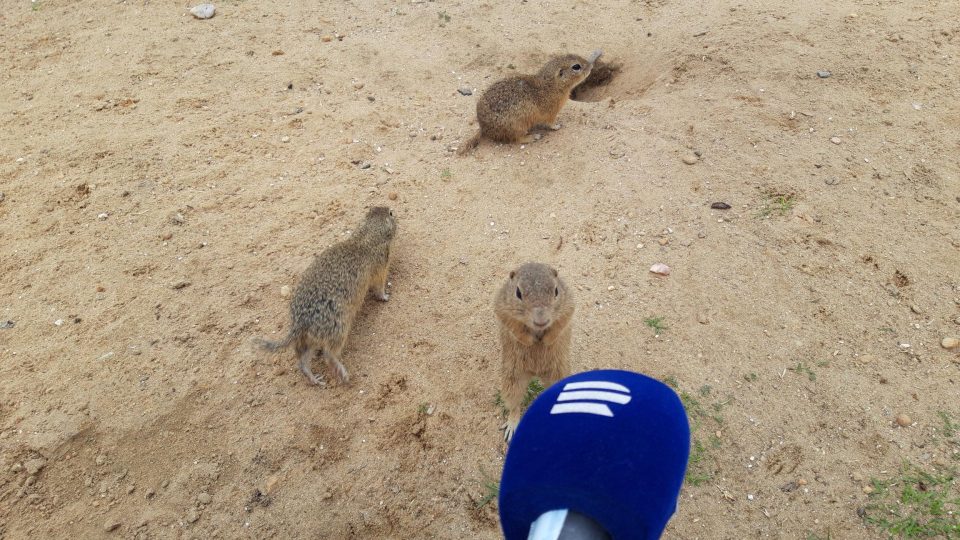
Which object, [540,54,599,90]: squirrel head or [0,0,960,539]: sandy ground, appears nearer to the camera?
[0,0,960,539]: sandy ground

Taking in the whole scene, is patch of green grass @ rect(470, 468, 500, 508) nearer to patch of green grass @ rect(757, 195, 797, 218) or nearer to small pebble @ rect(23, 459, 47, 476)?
small pebble @ rect(23, 459, 47, 476)

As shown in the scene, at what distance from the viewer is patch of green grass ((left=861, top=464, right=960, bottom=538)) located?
2.54 meters

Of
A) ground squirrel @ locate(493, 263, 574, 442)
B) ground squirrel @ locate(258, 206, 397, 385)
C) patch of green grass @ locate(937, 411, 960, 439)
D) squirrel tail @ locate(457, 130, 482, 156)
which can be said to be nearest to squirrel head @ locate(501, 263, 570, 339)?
ground squirrel @ locate(493, 263, 574, 442)

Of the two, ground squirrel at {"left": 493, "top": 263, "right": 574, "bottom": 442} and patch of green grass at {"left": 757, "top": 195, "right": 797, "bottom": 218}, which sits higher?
ground squirrel at {"left": 493, "top": 263, "right": 574, "bottom": 442}

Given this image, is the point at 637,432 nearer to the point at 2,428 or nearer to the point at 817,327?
the point at 817,327

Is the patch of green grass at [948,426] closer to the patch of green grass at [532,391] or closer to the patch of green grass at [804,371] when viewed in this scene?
the patch of green grass at [804,371]

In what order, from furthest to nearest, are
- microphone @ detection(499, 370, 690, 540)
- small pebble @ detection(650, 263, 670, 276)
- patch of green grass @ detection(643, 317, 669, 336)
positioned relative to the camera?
small pebble @ detection(650, 263, 670, 276), patch of green grass @ detection(643, 317, 669, 336), microphone @ detection(499, 370, 690, 540)

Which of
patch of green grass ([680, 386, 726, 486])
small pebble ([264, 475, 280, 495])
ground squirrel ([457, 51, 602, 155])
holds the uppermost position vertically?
ground squirrel ([457, 51, 602, 155])

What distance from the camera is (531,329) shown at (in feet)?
8.76

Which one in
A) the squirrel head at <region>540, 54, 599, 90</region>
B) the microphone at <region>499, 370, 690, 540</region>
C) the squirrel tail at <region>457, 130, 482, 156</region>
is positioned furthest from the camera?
the squirrel head at <region>540, 54, 599, 90</region>

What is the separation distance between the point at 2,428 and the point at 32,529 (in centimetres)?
73

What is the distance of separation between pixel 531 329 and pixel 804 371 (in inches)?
70.2

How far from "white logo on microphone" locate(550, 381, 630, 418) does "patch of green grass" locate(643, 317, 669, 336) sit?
1.85 meters

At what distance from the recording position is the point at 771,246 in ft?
12.7
